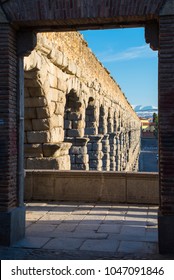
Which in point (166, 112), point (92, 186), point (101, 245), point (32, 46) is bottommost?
point (101, 245)

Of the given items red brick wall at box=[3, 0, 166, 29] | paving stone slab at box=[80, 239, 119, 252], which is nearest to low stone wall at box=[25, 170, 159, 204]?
paving stone slab at box=[80, 239, 119, 252]

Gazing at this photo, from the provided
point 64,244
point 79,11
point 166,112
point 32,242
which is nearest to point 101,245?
point 64,244

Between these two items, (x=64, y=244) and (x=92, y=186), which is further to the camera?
(x=92, y=186)

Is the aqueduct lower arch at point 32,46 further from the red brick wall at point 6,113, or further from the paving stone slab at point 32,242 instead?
the paving stone slab at point 32,242

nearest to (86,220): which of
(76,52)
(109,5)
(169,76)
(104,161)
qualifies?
(169,76)

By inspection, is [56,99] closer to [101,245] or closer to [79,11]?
[79,11]

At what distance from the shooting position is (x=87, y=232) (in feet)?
20.5

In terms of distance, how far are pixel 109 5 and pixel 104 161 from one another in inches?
624

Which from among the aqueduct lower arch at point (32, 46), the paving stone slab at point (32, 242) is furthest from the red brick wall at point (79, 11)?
the paving stone slab at point (32, 242)

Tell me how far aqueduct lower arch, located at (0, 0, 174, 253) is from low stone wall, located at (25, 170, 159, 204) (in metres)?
3.08

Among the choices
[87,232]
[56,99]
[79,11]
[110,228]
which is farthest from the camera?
[56,99]

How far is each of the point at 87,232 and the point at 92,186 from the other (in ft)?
8.64

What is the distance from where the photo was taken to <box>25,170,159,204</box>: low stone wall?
8.57 meters

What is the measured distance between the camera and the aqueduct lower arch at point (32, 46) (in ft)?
16.2
